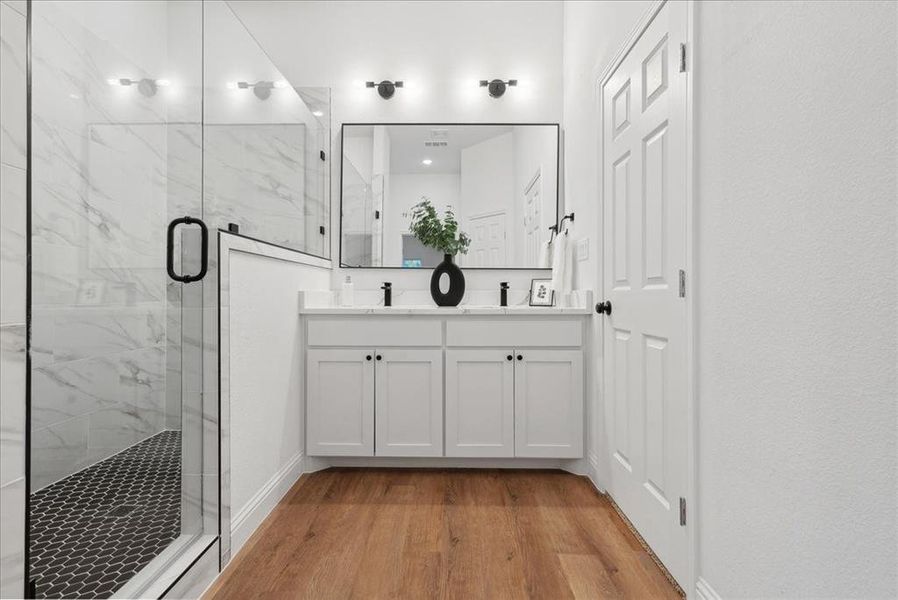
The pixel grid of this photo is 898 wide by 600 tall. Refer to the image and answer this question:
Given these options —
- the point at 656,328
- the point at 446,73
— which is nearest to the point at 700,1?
the point at 656,328

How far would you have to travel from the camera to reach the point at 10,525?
0.82m

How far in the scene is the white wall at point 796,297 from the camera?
0.75 m

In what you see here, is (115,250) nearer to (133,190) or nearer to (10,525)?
(133,190)

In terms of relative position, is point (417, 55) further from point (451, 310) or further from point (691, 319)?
point (691, 319)

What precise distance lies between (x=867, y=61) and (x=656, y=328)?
96 centimetres

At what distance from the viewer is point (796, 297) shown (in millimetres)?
927

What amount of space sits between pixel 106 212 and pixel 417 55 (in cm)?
207

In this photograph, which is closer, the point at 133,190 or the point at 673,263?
the point at 673,263

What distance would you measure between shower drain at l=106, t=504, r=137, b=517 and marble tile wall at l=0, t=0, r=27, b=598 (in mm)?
771

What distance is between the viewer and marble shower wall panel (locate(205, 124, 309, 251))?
5.99 feet

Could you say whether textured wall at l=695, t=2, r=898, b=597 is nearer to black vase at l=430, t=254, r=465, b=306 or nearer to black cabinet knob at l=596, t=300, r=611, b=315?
black cabinet knob at l=596, t=300, r=611, b=315

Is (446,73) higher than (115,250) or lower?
higher

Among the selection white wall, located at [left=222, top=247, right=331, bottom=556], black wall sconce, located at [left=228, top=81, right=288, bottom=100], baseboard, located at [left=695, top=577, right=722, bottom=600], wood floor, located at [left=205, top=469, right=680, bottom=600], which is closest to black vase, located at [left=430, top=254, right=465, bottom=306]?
white wall, located at [left=222, top=247, right=331, bottom=556]

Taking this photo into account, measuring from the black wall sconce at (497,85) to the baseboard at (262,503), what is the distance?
8.21ft
